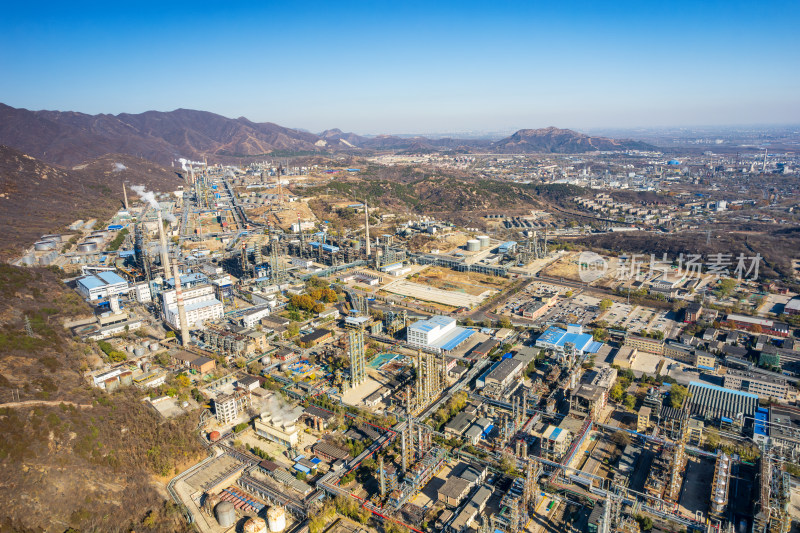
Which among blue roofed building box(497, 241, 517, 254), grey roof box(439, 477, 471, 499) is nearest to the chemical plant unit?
grey roof box(439, 477, 471, 499)

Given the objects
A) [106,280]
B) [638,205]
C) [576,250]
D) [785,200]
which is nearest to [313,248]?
[106,280]

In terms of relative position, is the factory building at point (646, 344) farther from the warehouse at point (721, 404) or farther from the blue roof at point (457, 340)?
the blue roof at point (457, 340)

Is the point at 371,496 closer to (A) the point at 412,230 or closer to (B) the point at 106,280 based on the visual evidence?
(B) the point at 106,280

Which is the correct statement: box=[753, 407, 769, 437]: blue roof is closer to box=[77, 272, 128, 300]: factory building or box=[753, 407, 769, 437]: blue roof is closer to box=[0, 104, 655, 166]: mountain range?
box=[77, 272, 128, 300]: factory building

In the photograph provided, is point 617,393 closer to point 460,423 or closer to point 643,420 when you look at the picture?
point 643,420

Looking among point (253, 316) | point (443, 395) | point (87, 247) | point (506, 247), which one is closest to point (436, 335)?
point (443, 395)

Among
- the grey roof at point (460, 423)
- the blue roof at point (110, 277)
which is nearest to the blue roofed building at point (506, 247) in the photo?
the grey roof at point (460, 423)

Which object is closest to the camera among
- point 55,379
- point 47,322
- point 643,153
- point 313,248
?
point 55,379
